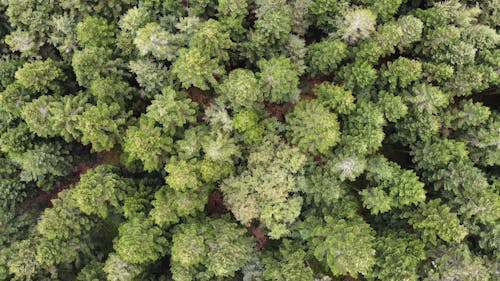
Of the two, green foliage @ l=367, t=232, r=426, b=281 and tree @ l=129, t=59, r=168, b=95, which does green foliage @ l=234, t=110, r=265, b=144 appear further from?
green foliage @ l=367, t=232, r=426, b=281

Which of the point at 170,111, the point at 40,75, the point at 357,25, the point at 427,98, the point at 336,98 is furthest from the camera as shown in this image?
the point at 40,75

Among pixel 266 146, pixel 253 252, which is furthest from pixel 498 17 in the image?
pixel 253 252

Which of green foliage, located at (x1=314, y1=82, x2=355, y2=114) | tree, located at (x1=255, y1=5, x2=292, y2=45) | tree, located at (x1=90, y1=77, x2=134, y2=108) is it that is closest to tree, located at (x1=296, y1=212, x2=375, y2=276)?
green foliage, located at (x1=314, y1=82, x2=355, y2=114)

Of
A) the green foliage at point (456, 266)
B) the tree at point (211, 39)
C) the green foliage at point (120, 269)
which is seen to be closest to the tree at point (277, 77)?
the tree at point (211, 39)

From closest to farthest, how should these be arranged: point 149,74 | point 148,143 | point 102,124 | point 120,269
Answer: point 120,269
point 148,143
point 102,124
point 149,74

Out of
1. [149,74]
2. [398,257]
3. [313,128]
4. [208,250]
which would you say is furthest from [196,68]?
[398,257]

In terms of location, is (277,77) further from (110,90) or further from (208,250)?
(208,250)

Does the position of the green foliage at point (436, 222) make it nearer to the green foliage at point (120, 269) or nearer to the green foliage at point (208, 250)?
the green foliage at point (208, 250)
